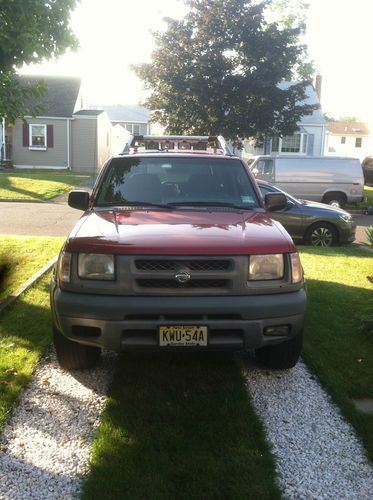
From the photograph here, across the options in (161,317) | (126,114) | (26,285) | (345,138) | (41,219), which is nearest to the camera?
(161,317)

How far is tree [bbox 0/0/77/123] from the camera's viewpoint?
492cm

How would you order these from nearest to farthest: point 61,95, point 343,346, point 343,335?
point 343,346 < point 343,335 < point 61,95

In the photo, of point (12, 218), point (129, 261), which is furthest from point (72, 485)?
point (12, 218)

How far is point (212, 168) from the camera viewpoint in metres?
5.19

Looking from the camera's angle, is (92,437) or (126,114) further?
(126,114)

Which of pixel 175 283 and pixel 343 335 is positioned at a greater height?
pixel 175 283

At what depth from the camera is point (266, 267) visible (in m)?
3.73

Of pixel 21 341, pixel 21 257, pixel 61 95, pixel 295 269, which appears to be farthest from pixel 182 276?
pixel 61 95

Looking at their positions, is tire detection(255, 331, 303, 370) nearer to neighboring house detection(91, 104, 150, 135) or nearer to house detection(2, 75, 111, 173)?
house detection(2, 75, 111, 173)

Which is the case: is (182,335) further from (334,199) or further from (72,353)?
(334,199)

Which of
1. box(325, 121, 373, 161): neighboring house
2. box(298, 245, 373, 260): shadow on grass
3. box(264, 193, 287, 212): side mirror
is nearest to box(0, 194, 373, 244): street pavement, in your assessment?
box(298, 245, 373, 260): shadow on grass

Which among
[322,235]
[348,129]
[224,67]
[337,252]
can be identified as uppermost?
[224,67]

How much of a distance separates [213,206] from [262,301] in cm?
134

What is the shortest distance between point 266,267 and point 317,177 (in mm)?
14651
